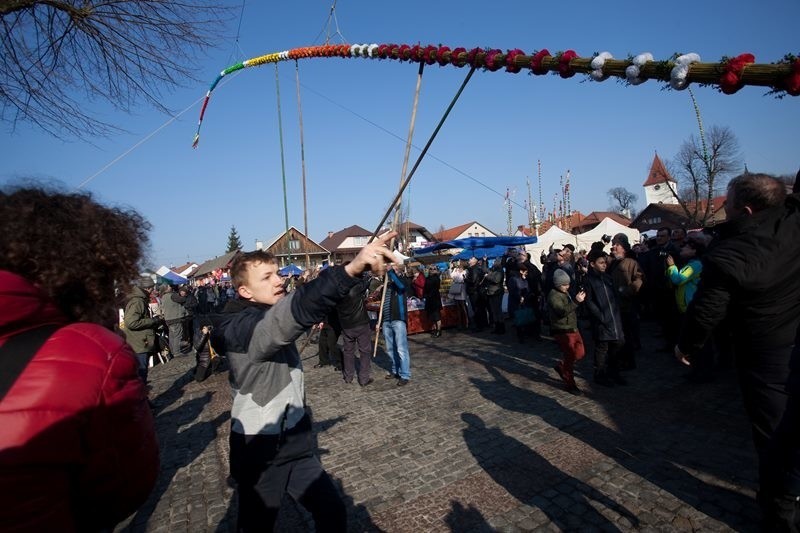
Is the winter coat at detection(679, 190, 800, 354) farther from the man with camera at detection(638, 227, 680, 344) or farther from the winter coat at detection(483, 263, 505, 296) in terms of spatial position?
the winter coat at detection(483, 263, 505, 296)

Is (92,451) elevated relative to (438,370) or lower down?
elevated

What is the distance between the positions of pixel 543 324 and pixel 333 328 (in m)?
6.48

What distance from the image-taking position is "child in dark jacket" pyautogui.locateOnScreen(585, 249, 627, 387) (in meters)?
5.89

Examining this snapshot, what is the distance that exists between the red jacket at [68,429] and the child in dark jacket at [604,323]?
5859mm

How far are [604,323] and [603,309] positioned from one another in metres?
0.20

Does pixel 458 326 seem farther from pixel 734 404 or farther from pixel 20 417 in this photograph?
pixel 20 417

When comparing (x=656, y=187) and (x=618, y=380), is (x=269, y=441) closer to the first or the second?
(x=618, y=380)

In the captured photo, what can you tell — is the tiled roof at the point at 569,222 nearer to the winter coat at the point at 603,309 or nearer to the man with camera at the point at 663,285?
the man with camera at the point at 663,285

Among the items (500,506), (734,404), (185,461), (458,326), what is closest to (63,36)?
(185,461)

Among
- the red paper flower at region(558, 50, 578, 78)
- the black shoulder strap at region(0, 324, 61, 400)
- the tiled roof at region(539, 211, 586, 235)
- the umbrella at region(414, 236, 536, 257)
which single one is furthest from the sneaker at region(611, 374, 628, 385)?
the tiled roof at region(539, 211, 586, 235)

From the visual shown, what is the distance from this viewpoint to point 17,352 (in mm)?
1045

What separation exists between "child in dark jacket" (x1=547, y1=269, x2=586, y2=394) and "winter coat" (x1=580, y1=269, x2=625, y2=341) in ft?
0.59

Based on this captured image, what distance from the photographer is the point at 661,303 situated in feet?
26.1

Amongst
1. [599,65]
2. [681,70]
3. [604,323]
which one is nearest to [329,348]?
[604,323]
